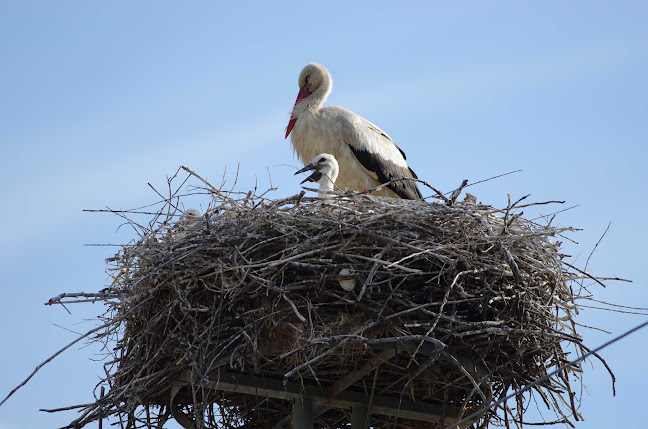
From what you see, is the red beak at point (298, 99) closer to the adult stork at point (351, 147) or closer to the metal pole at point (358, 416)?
the adult stork at point (351, 147)

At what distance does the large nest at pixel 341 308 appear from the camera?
6332 mm

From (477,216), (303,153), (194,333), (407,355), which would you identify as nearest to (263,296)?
(194,333)

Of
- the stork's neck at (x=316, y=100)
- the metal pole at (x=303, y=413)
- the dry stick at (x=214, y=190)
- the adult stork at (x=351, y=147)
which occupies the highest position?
the stork's neck at (x=316, y=100)

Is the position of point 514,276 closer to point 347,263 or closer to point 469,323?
point 469,323

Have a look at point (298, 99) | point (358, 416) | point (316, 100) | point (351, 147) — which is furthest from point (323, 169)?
point (358, 416)

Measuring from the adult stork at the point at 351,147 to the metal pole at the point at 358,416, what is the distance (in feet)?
7.96

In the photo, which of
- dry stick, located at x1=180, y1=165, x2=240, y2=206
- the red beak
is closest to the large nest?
dry stick, located at x1=180, y1=165, x2=240, y2=206

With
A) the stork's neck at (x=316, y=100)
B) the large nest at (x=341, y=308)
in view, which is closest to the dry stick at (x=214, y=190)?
the large nest at (x=341, y=308)

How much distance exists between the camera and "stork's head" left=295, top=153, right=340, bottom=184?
8217 mm

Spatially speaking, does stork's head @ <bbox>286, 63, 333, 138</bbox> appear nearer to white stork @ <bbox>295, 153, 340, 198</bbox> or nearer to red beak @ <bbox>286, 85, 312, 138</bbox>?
red beak @ <bbox>286, 85, 312, 138</bbox>

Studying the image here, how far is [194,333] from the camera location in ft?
21.1

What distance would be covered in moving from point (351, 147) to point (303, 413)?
2.96 meters

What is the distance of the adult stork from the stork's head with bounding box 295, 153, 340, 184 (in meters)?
0.72

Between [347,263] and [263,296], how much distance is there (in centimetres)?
51
